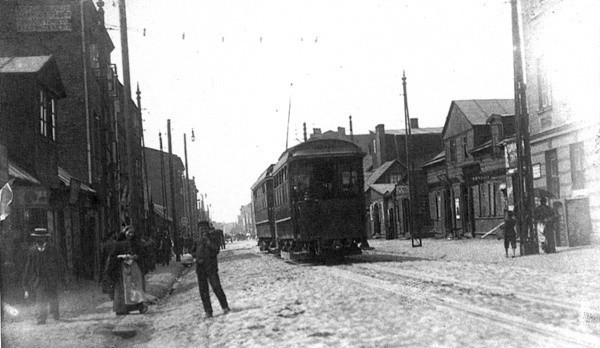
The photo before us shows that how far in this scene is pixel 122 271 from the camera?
12914 millimetres

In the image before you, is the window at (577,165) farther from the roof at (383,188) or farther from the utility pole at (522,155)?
the roof at (383,188)

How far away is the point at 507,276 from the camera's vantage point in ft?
49.3

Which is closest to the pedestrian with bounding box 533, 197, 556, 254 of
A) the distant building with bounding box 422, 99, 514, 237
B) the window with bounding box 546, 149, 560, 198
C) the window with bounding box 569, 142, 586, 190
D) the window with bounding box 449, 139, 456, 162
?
the window with bounding box 569, 142, 586, 190

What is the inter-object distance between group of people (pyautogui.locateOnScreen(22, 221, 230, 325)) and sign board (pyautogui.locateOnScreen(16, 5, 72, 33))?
1489 centimetres

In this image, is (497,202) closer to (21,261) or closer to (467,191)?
(467,191)

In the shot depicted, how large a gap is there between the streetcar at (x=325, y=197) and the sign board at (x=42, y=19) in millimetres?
10078

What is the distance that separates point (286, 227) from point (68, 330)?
1397cm

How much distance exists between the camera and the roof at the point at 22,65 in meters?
16.8

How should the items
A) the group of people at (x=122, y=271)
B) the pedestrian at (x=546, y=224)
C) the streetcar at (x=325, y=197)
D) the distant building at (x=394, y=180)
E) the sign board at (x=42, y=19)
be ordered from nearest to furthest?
the group of people at (x=122, y=271)
the pedestrian at (x=546, y=224)
the streetcar at (x=325, y=197)
the sign board at (x=42, y=19)
the distant building at (x=394, y=180)

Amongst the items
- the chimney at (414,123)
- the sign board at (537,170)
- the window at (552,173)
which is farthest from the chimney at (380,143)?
the window at (552,173)

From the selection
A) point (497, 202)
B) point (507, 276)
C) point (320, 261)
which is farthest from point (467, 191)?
point (507, 276)

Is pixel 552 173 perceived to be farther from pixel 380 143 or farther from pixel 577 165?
pixel 380 143

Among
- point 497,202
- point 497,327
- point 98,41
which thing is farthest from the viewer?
point 497,202

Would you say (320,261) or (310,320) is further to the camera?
(320,261)
